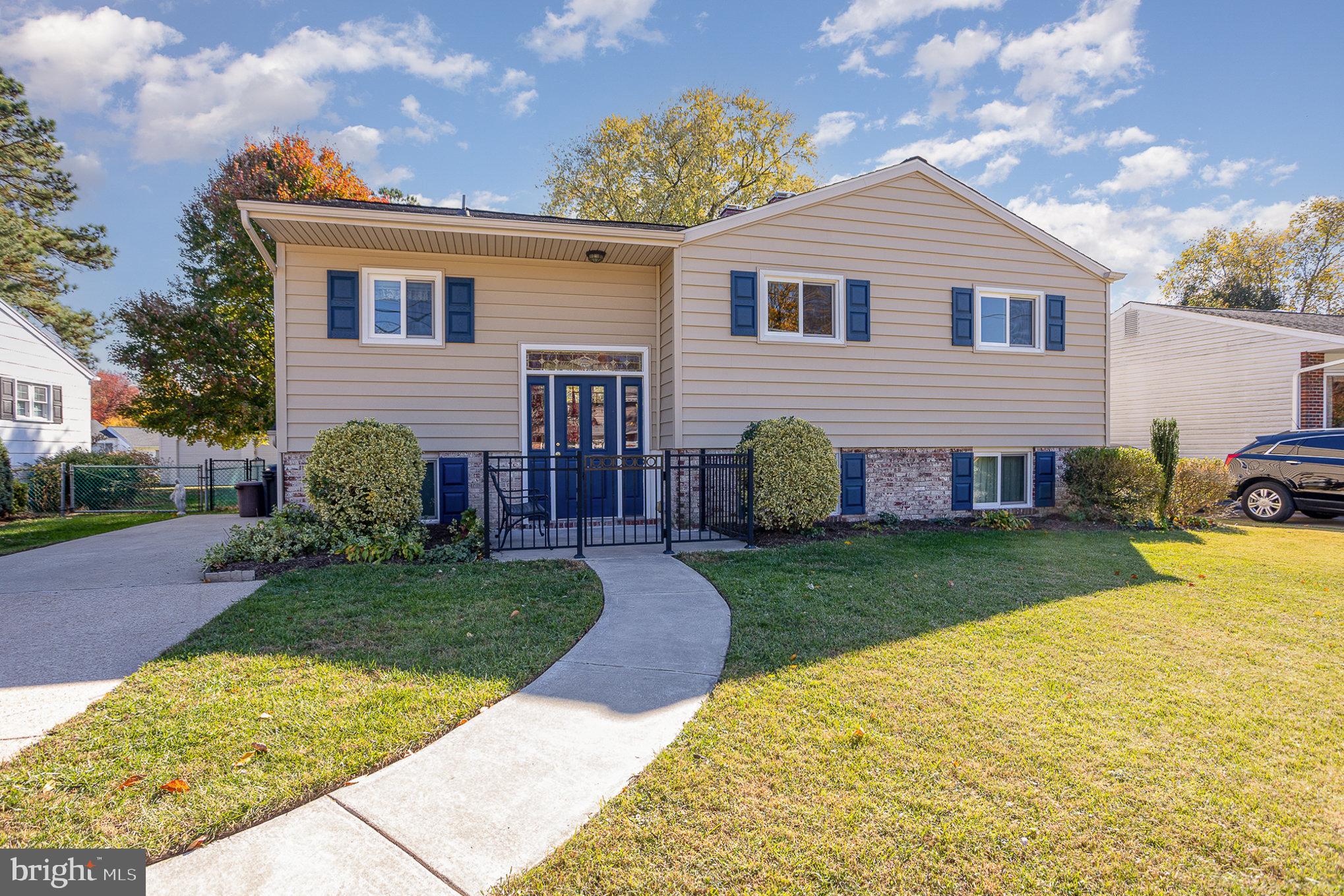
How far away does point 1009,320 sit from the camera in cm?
999

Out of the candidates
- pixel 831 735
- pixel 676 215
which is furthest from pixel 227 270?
pixel 831 735

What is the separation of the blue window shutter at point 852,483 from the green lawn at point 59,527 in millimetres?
10812

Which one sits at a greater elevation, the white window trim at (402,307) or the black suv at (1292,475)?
the white window trim at (402,307)

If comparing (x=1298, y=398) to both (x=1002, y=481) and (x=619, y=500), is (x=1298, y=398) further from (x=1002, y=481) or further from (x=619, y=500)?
(x=619, y=500)

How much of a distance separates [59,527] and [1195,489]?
62.1 ft

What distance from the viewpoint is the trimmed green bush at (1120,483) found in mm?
9445

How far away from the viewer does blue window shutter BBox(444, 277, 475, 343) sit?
8.37m

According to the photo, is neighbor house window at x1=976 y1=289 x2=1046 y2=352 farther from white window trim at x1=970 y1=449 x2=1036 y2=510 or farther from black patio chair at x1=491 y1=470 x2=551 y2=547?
black patio chair at x1=491 y1=470 x2=551 y2=547

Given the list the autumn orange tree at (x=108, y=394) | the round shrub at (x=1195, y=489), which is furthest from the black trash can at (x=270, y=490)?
the autumn orange tree at (x=108, y=394)

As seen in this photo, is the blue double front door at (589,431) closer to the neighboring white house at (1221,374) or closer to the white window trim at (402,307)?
the white window trim at (402,307)

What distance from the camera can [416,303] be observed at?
332 inches

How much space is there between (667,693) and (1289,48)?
17.1 meters

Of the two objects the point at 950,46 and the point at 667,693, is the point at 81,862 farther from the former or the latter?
the point at 950,46

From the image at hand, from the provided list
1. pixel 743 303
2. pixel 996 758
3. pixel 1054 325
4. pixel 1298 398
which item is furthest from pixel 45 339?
pixel 1298 398
